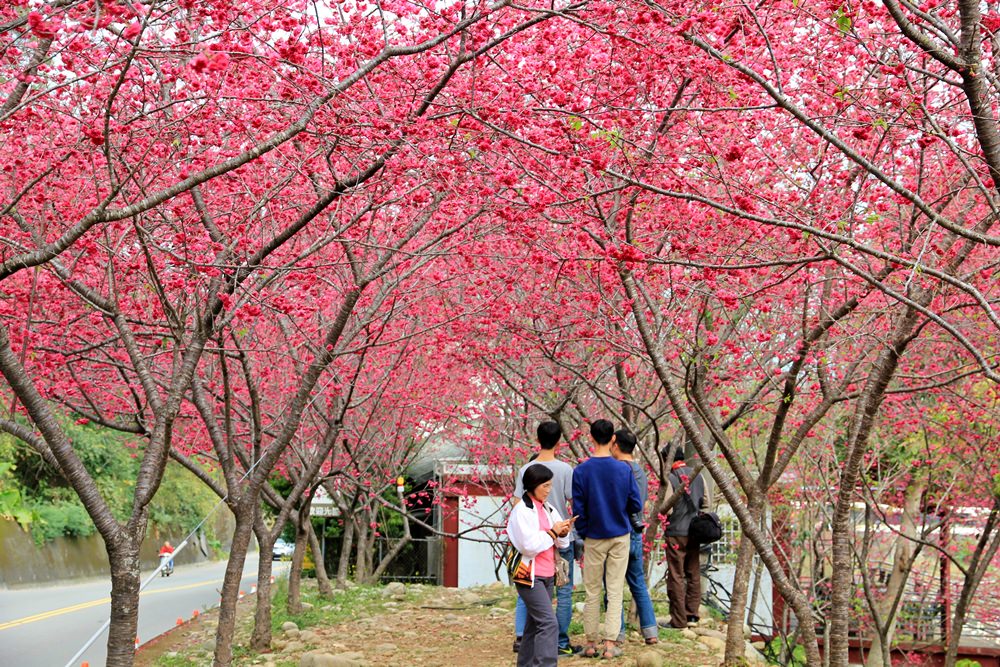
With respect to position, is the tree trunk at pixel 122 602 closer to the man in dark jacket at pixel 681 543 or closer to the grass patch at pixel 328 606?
the man in dark jacket at pixel 681 543

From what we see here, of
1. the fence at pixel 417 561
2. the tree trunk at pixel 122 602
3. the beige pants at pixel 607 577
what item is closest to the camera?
the tree trunk at pixel 122 602

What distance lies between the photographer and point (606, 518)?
299 inches

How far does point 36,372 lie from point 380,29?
4.77 m

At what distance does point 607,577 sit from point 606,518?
0.49 metres

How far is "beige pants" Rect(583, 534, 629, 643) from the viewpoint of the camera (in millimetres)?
7668

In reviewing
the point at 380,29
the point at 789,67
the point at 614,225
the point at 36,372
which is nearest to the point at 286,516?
the point at 36,372

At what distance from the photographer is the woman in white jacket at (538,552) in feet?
21.5

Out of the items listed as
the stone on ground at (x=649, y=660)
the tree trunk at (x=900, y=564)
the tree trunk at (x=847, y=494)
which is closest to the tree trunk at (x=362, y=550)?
the tree trunk at (x=900, y=564)

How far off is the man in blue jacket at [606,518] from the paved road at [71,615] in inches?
269

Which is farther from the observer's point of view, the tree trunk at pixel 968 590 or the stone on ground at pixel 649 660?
the tree trunk at pixel 968 590

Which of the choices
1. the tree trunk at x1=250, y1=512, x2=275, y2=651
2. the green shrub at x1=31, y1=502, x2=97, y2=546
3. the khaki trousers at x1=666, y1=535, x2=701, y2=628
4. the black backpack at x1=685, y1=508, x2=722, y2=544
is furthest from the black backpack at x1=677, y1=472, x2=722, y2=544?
the green shrub at x1=31, y1=502, x2=97, y2=546

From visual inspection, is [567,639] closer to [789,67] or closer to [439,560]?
[789,67]

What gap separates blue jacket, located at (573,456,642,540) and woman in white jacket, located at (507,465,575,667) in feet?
2.72

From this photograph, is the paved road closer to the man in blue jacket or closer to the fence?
the fence
